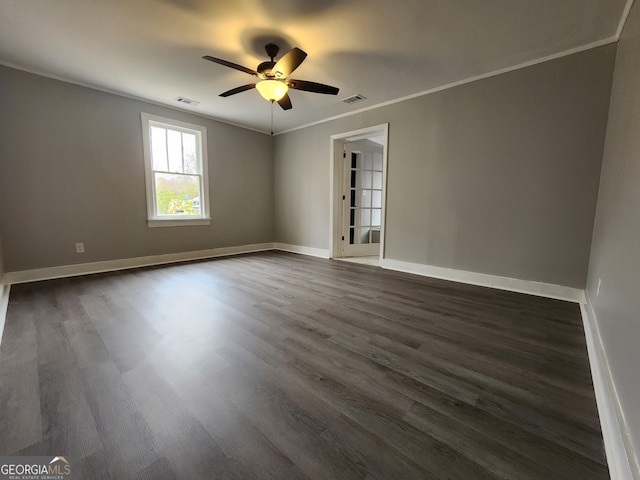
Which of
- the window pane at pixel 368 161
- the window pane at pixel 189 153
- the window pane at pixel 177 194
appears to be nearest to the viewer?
the window pane at pixel 177 194

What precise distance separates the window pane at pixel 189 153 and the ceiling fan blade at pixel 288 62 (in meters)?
2.68

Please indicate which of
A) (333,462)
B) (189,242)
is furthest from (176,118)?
(333,462)

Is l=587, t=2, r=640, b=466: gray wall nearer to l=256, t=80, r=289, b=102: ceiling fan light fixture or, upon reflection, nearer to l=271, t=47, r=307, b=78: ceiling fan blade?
l=271, t=47, r=307, b=78: ceiling fan blade

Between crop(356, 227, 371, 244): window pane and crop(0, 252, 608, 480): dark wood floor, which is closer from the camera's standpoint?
crop(0, 252, 608, 480): dark wood floor

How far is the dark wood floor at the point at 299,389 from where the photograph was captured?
3.21 feet

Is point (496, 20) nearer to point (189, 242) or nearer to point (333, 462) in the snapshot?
point (333, 462)

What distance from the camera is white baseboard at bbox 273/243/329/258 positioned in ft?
16.9

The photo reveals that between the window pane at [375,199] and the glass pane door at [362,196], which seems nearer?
the glass pane door at [362,196]

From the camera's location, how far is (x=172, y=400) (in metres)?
1.27

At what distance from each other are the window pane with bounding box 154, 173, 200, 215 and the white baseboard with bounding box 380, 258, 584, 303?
353 cm

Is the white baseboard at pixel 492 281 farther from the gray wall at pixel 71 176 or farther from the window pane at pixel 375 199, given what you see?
the gray wall at pixel 71 176

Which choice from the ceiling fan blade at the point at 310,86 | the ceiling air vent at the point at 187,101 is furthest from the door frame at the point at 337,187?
the ceiling air vent at the point at 187,101

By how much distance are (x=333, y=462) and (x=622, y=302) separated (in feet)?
5.07

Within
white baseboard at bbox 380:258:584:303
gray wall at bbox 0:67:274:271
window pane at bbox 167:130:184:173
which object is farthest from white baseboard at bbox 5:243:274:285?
white baseboard at bbox 380:258:584:303
